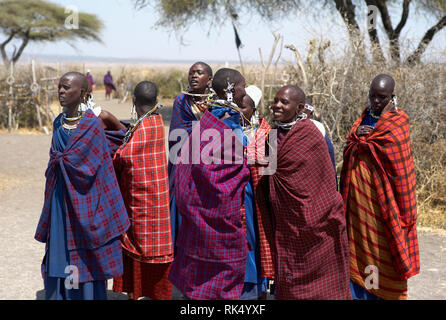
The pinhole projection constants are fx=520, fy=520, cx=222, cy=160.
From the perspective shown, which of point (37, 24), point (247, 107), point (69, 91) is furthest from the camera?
point (37, 24)

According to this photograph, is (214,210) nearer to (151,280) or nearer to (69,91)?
(151,280)

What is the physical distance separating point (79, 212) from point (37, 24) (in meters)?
27.9

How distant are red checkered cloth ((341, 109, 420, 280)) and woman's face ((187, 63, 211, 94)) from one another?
4.38 feet

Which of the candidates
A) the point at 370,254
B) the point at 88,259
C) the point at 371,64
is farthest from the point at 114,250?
the point at 371,64

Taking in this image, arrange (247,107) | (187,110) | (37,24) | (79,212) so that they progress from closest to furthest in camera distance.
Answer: (79,212) → (247,107) → (187,110) → (37,24)

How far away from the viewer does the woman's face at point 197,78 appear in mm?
4168

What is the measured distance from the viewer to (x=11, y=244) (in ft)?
17.5

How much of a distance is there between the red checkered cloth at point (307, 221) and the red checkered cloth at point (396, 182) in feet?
1.47

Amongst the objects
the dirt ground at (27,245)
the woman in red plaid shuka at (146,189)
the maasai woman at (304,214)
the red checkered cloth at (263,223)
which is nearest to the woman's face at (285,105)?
the maasai woman at (304,214)

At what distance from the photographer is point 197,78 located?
4168 mm

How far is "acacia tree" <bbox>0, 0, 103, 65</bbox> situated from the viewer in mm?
28000

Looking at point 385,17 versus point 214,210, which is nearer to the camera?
point 214,210

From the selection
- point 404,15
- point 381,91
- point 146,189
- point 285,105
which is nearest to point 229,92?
point 285,105

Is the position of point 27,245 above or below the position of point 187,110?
below
